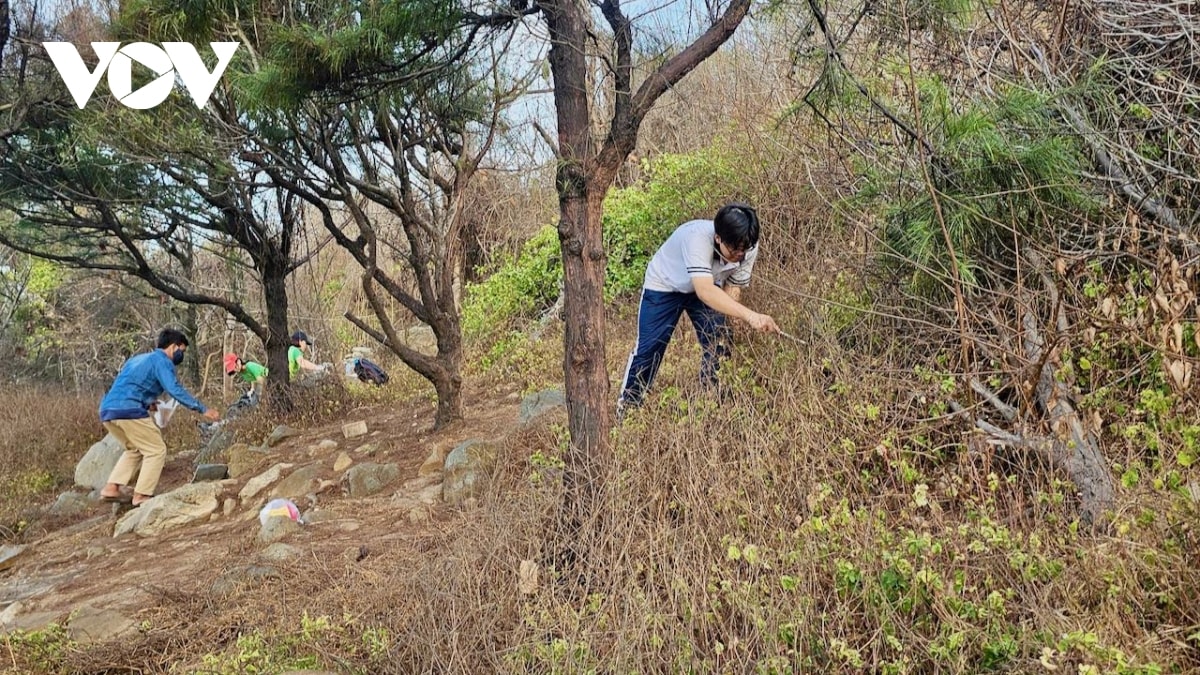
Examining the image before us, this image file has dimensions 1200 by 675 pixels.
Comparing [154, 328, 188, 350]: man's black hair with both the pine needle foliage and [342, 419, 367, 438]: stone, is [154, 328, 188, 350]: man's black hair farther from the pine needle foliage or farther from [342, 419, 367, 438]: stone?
the pine needle foliage

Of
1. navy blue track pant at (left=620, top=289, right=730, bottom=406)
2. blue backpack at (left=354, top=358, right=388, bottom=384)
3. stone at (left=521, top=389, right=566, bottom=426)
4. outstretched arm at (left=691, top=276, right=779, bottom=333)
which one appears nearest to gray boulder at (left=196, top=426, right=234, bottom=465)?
blue backpack at (left=354, top=358, right=388, bottom=384)

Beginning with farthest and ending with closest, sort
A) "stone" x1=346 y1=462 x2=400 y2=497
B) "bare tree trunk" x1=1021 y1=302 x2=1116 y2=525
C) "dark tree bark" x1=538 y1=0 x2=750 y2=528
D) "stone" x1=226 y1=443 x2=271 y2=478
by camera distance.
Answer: "stone" x1=226 y1=443 x2=271 y2=478 < "stone" x1=346 y1=462 x2=400 y2=497 < "dark tree bark" x1=538 y1=0 x2=750 y2=528 < "bare tree trunk" x1=1021 y1=302 x2=1116 y2=525

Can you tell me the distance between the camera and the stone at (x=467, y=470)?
4955 mm

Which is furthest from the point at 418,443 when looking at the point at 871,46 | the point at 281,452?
the point at 871,46

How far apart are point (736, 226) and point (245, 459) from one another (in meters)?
5.22

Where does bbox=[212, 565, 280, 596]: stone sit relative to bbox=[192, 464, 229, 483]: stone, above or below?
above

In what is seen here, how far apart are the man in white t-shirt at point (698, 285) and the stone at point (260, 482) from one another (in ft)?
11.4

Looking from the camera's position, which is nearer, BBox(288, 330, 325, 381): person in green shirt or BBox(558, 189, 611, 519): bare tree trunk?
BBox(558, 189, 611, 519): bare tree trunk

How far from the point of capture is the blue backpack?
410 inches

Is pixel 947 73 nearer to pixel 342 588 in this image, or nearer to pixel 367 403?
pixel 342 588

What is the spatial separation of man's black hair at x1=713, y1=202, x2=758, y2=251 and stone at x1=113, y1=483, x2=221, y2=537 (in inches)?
182

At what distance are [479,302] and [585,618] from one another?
828 centimetres

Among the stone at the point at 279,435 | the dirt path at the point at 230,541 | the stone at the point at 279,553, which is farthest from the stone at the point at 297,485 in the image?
the stone at the point at 279,435

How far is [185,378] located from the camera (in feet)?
50.1
